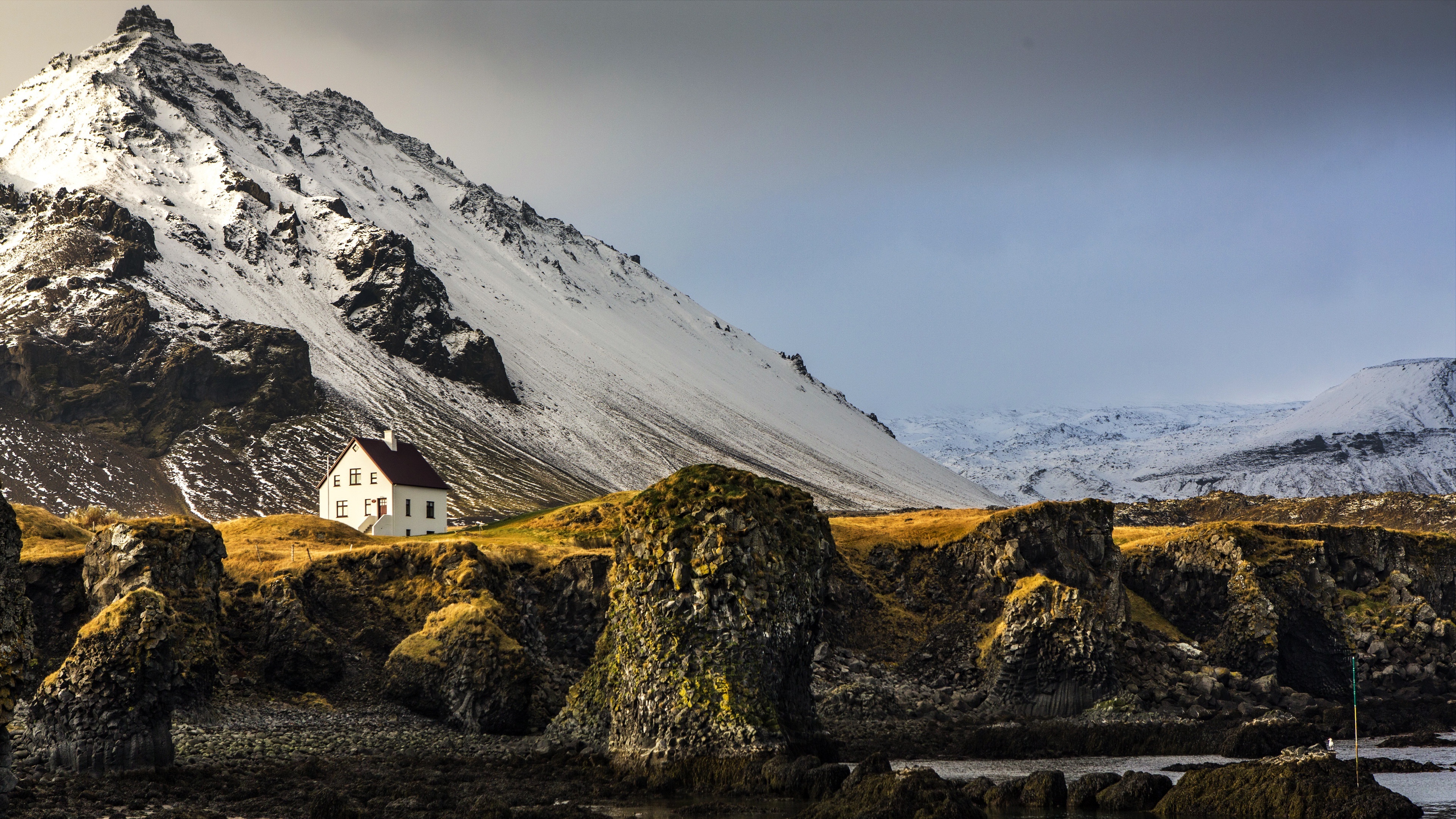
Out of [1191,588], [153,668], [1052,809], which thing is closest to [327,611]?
[153,668]

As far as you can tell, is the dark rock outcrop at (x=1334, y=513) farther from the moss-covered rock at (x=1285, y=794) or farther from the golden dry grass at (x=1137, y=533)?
the moss-covered rock at (x=1285, y=794)

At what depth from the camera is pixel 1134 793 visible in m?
41.3

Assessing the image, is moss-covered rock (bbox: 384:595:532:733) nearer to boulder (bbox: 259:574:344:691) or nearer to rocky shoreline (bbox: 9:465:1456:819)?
rocky shoreline (bbox: 9:465:1456:819)

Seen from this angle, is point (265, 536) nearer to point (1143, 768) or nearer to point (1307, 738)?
point (1143, 768)

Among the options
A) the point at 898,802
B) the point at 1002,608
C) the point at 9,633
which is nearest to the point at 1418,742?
the point at 1002,608

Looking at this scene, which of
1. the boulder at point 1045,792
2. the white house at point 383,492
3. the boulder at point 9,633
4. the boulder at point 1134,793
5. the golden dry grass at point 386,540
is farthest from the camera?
the white house at point 383,492

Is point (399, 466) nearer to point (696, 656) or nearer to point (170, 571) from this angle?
point (170, 571)

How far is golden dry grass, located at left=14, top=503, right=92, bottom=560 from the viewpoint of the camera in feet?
210

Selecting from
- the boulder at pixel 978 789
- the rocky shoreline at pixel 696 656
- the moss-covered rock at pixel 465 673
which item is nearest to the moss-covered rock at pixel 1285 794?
the rocky shoreline at pixel 696 656

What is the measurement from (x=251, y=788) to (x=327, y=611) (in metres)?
27.2

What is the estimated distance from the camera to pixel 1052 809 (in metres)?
41.4

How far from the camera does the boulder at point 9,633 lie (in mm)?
27094

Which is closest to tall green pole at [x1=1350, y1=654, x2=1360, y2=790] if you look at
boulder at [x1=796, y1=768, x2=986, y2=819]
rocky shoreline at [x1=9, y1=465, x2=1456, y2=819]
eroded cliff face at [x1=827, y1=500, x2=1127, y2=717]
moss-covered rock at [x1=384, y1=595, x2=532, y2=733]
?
rocky shoreline at [x1=9, y1=465, x2=1456, y2=819]

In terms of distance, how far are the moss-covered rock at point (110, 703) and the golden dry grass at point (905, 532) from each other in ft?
173
